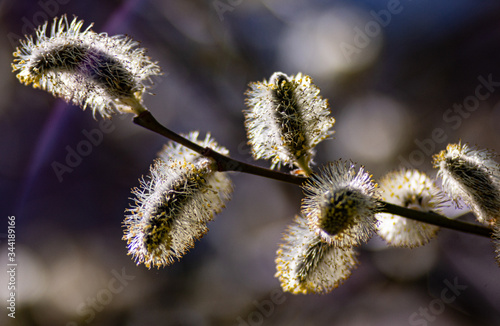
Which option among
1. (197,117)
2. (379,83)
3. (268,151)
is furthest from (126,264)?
(379,83)

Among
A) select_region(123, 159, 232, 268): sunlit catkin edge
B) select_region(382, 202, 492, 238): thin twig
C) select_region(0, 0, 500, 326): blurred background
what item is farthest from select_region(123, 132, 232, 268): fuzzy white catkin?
select_region(0, 0, 500, 326): blurred background

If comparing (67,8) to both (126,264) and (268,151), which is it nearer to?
(126,264)

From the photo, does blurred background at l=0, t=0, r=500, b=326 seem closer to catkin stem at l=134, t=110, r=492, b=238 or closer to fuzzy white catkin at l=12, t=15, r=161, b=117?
catkin stem at l=134, t=110, r=492, b=238

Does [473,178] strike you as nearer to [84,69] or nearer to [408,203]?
[408,203]

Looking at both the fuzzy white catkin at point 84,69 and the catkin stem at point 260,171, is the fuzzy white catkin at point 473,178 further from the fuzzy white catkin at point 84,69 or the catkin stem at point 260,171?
the fuzzy white catkin at point 84,69

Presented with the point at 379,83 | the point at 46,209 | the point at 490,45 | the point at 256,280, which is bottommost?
the point at 256,280

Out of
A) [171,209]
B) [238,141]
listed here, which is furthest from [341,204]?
[238,141]

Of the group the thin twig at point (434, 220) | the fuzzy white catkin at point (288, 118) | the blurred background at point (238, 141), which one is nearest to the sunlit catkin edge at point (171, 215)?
the fuzzy white catkin at point (288, 118)
